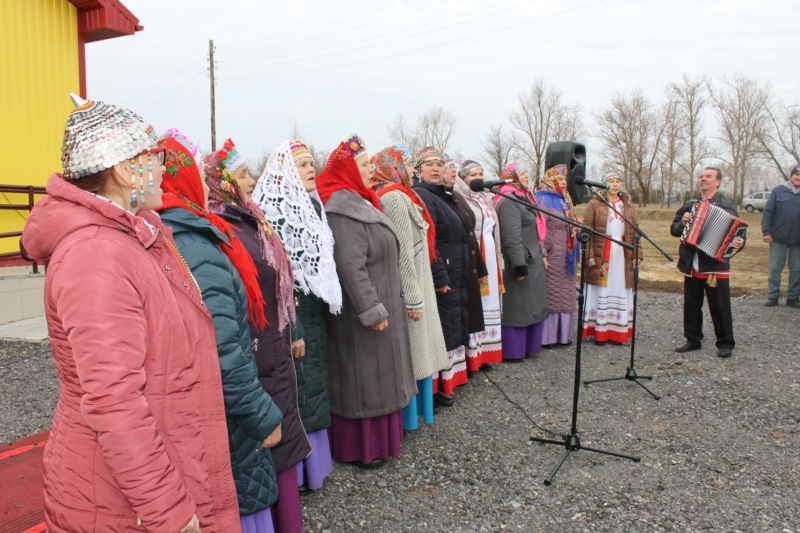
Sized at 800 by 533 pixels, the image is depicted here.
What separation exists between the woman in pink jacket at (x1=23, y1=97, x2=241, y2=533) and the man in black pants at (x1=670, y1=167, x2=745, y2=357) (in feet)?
20.1

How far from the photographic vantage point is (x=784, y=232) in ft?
30.1

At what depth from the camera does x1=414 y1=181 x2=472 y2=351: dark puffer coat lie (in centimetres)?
496

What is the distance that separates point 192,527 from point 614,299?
634cm

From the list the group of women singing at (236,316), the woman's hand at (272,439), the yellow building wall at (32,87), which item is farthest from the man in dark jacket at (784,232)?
the yellow building wall at (32,87)

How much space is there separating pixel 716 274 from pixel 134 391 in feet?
21.1

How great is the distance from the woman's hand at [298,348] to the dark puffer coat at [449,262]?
1.82m

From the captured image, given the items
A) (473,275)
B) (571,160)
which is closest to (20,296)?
(473,275)

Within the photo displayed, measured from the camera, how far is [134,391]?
4.65 feet

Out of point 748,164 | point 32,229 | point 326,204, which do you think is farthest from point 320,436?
point 748,164

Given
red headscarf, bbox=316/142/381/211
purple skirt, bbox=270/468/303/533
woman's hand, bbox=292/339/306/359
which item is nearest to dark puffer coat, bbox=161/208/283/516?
purple skirt, bbox=270/468/303/533

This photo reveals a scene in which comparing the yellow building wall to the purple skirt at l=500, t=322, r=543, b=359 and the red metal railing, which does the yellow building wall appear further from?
the purple skirt at l=500, t=322, r=543, b=359

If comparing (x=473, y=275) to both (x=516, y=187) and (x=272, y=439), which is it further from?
(x=272, y=439)

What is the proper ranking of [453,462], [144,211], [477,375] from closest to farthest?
[144,211] < [453,462] < [477,375]

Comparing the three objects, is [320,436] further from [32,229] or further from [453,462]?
[32,229]
